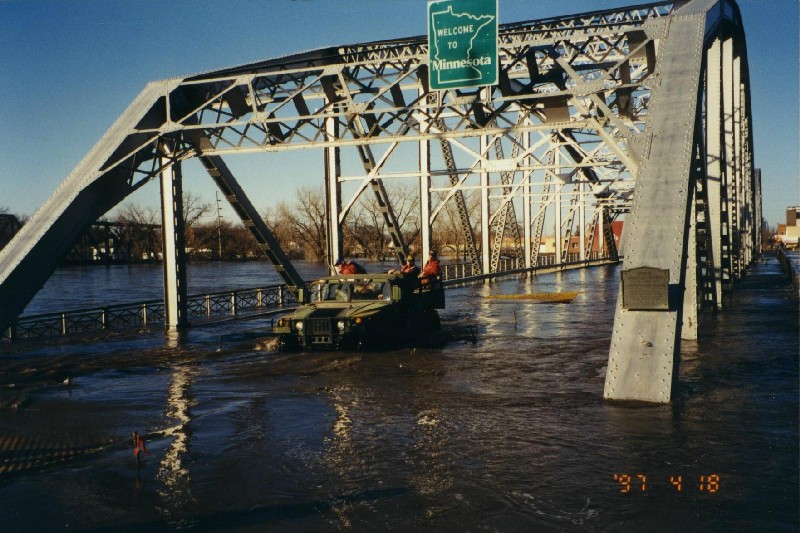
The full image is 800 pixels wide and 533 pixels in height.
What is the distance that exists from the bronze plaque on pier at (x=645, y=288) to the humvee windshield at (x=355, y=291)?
698 centimetres

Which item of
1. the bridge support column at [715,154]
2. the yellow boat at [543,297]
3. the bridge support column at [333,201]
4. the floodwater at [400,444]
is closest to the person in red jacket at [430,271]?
the floodwater at [400,444]

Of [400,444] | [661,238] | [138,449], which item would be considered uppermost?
[661,238]

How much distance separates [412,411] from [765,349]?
841 cm

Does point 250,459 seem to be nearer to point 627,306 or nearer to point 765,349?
point 627,306

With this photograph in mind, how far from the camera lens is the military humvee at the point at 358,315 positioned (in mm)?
15242

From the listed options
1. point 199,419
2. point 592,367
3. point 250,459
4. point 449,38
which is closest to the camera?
point 250,459

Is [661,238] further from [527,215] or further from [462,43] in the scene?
[527,215]

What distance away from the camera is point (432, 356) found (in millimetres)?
14766

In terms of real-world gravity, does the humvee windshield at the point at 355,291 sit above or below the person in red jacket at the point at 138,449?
above

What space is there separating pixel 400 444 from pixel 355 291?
8646mm

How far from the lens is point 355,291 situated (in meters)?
16.5

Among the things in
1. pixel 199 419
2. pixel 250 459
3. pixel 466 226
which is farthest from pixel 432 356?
pixel 466 226

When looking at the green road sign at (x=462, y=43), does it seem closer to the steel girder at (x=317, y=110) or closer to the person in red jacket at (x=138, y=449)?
the steel girder at (x=317, y=110)

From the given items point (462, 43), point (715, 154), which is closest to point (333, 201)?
point (462, 43)
